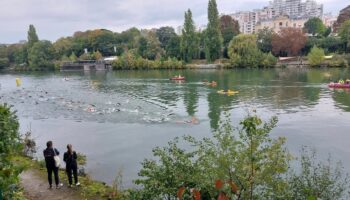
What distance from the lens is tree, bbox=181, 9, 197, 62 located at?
378 feet

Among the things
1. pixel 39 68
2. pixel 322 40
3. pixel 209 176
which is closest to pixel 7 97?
pixel 209 176

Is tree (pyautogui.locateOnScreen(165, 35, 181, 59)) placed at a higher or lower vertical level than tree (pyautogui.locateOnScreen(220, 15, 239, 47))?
lower

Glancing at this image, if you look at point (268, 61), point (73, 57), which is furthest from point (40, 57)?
point (268, 61)

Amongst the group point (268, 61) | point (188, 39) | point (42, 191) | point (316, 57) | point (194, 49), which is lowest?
point (42, 191)

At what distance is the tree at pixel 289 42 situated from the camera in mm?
113438

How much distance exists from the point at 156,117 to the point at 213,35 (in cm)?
7970

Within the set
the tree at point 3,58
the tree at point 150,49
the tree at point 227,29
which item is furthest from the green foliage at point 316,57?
the tree at point 3,58

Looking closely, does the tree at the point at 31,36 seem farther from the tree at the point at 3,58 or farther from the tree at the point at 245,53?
the tree at the point at 245,53

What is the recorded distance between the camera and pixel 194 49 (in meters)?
117

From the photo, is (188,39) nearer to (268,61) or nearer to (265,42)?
(265,42)

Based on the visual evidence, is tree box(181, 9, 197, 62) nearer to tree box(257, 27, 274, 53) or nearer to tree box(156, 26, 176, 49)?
tree box(257, 27, 274, 53)

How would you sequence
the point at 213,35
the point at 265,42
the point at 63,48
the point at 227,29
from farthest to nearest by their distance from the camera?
1. the point at 63,48
2. the point at 227,29
3. the point at 265,42
4. the point at 213,35

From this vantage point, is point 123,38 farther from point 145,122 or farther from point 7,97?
point 145,122

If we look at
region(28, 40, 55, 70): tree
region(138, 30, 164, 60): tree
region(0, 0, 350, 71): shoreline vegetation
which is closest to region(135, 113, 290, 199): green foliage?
region(0, 0, 350, 71): shoreline vegetation
